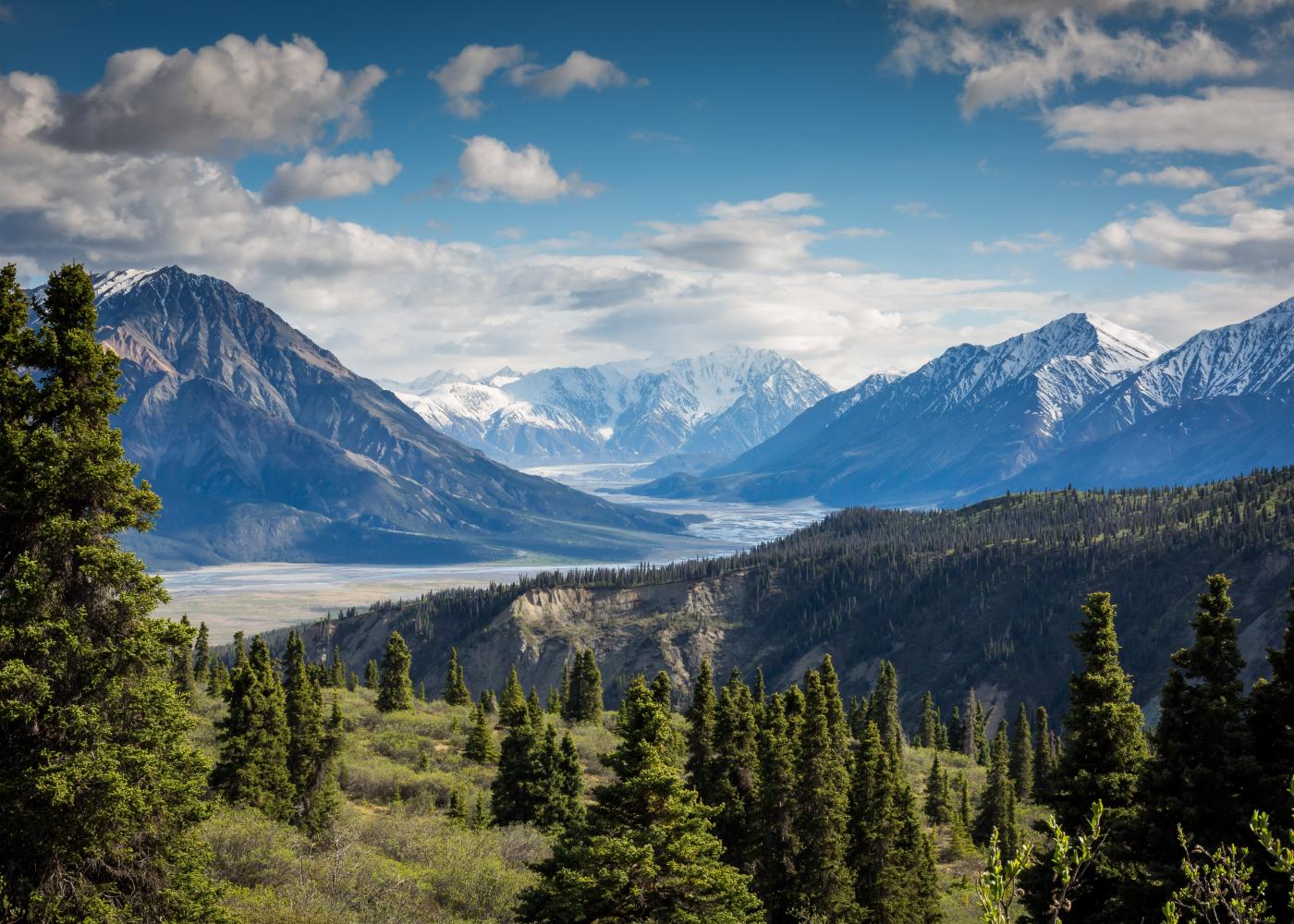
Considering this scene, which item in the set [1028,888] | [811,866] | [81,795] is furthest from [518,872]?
[81,795]

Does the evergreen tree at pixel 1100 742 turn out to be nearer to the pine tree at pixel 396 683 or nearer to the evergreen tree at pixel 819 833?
the evergreen tree at pixel 819 833

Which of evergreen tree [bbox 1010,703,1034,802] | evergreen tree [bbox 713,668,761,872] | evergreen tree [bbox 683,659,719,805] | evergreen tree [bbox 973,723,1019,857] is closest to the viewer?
evergreen tree [bbox 713,668,761,872]

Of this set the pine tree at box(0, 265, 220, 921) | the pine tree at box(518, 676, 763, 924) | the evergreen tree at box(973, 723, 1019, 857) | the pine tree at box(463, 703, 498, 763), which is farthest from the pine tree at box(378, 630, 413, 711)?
the pine tree at box(0, 265, 220, 921)

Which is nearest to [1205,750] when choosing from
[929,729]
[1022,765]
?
[1022,765]

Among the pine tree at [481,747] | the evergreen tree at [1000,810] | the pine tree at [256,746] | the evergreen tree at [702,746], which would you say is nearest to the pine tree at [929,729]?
the evergreen tree at [1000,810]

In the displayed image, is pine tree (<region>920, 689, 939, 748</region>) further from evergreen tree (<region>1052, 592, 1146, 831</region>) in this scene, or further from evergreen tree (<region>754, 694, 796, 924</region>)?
evergreen tree (<region>1052, 592, 1146, 831</region>)

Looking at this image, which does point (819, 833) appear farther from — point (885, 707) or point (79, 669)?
point (885, 707)

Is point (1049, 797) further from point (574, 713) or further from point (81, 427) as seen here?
point (574, 713)

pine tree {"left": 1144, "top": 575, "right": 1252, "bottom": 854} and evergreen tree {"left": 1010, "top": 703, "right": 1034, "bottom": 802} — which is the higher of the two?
pine tree {"left": 1144, "top": 575, "right": 1252, "bottom": 854}
